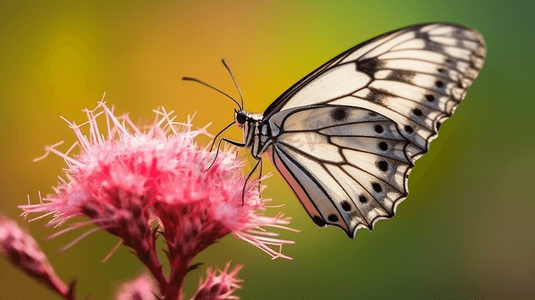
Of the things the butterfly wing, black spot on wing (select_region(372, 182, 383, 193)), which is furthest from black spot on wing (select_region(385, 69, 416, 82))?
black spot on wing (select_region(372, 182, 383, 193))

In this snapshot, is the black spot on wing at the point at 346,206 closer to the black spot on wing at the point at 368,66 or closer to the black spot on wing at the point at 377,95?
Result: the black spot on wing at the point at 377,95

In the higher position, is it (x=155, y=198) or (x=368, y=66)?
(x=368, y=66)

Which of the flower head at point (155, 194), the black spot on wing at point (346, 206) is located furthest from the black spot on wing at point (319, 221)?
the flower head at point (155, 194)

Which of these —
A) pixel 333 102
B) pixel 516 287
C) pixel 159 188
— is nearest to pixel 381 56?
pixel 333 102

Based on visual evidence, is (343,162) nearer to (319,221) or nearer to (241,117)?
(319,221)

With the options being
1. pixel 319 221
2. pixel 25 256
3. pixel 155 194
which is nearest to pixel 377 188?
pixel 319 221

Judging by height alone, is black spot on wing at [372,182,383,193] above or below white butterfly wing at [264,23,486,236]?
below

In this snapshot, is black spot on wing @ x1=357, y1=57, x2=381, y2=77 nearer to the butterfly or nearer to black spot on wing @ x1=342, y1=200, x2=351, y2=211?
the butterfly
